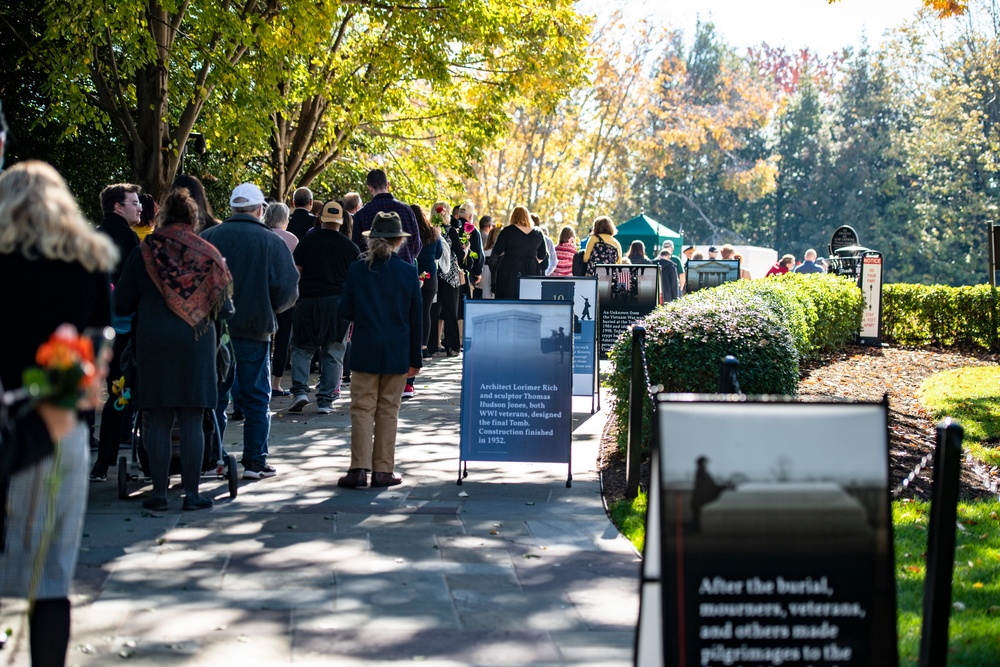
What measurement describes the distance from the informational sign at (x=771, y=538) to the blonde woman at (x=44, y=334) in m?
1.88

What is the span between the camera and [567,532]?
737 centimetres

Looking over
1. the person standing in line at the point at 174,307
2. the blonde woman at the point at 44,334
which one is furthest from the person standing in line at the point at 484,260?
the blonde woman at the point at 44,334

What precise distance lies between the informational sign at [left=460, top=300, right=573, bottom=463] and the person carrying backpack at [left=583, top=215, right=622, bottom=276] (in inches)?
359

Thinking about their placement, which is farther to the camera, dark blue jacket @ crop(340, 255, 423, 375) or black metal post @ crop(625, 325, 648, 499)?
dark blue jacket @ crop(340, 255, 423, 375)

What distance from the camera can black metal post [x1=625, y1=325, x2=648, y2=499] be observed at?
27.2 feet

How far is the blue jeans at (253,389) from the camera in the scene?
343 inches

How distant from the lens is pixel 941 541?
4.34m

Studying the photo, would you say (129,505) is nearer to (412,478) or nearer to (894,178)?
(412,478)

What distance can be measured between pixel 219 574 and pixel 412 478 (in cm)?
300

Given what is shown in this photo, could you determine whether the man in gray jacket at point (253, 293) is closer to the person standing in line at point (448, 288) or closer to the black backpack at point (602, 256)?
the person standing in line at point (448, 288)

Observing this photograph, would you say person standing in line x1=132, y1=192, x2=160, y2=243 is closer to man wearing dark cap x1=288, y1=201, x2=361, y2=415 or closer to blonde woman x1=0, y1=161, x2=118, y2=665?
man wearing dark cap x1=288, y1=201, x2=361, y2=415

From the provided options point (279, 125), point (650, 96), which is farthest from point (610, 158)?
point (279, 125)

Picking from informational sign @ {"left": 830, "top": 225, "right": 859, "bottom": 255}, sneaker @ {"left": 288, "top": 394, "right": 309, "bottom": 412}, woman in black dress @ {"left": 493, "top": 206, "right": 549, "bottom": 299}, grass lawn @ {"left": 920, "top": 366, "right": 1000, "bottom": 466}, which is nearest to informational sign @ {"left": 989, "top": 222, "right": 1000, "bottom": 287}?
grass lawn @ {"left": 920, "top": 366, "right": 1000, "bottom": 466}

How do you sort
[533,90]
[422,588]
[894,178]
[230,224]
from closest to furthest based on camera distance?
[422,588]
[230,224]
[533,90]
[894,178]
